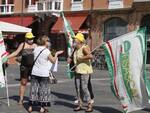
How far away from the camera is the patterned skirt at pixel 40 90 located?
11477 millimetres

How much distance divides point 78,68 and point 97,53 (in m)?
23.6

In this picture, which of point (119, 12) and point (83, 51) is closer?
point (83, 51)

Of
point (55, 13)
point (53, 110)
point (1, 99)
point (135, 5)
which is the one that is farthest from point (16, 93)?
point (55, 13)

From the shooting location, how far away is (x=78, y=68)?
11797 millimetres

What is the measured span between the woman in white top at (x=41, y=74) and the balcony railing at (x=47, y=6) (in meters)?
33.4

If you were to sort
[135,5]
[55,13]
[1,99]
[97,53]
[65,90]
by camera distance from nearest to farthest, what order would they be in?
1. [1,99]
2. [65,90]
3. [97,53]
4. [135,5]
5. [55,13]

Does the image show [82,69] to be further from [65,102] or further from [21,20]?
[21,20]

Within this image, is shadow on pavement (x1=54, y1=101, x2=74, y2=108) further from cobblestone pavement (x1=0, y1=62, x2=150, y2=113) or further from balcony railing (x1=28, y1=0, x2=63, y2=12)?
balcony railing (x1=28, y1=0, x2=63, y2=12)

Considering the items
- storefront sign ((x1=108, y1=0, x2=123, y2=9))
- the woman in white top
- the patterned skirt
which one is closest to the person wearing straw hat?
the woman in white top

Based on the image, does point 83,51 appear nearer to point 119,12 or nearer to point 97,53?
point 97,53

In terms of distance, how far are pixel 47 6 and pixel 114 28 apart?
27.1 feet

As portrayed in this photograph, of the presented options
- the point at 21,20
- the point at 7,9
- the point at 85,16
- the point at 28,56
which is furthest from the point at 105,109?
the point at 7,9

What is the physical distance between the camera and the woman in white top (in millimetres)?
11383

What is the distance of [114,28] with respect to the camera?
40.3 meters
